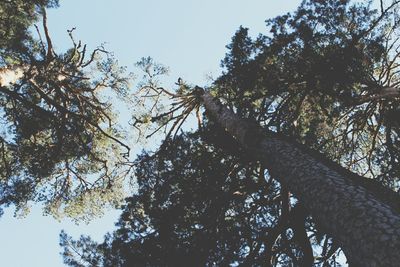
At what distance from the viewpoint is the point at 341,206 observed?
3.85 meters

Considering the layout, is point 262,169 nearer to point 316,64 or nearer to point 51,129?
point 316,64

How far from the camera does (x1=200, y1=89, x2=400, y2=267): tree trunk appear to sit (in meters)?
3.16

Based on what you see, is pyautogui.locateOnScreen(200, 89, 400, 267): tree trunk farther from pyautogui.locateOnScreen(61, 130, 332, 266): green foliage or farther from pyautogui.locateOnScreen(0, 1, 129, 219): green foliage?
pyautogui.locateOnScreen(0, 1, 129, 219): green foliage

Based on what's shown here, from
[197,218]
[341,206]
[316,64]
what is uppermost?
[316,64]

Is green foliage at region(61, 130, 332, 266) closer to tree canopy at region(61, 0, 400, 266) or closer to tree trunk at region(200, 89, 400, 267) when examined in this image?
tree canopy at region(61, 0, 400, 266)

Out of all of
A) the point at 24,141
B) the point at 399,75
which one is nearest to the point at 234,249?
the point at 399,75

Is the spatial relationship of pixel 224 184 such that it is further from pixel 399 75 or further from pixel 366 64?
pixel 399 75

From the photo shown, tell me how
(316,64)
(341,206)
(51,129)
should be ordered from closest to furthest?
(341,206)
(316,64)
(51,129)

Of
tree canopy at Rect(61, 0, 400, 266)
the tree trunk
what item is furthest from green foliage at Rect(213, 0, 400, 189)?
the tree trunk

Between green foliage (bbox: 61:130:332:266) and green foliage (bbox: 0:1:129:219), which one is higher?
green foliage (bbox: 0:1:129:219)

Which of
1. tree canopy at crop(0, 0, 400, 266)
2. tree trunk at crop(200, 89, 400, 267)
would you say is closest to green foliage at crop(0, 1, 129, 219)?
tree canopy at crop(0, 0, 400, 266)

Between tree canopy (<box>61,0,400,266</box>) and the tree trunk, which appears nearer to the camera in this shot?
the tree trunk

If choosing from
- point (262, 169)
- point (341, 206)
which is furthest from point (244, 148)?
point (341, 206)

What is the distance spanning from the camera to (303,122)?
9.80m
